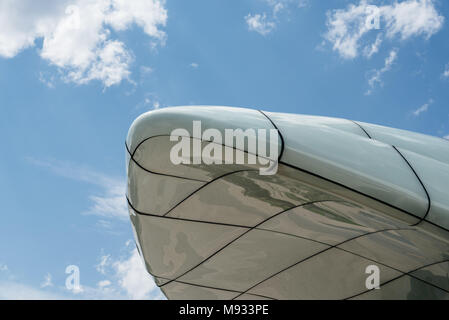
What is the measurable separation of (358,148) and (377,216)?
1.34 metres

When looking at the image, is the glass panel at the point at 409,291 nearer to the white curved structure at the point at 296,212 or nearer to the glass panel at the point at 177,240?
the white curved structure at the point at 296,212

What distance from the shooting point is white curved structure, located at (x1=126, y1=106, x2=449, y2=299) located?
7.13 m

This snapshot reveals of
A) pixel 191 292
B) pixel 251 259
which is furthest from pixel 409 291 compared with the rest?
pixel 191 292

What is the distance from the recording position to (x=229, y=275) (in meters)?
11.8

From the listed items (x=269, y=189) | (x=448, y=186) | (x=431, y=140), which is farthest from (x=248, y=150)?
(x=431, y=140)

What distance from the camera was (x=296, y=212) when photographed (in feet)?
29.8

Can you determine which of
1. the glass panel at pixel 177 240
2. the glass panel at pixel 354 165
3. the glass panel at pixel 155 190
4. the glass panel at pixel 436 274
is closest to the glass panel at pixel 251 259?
the glass panel at pixel 177 240

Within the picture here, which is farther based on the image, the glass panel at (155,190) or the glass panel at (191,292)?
the glass panel at (191,292)

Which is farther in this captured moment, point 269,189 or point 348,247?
point 348,247

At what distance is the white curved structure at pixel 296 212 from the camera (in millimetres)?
7129

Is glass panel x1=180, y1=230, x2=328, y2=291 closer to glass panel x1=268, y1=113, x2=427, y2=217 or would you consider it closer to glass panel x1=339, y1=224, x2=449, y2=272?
glass panel x1=339, y1=224, x2=449, y2=272
